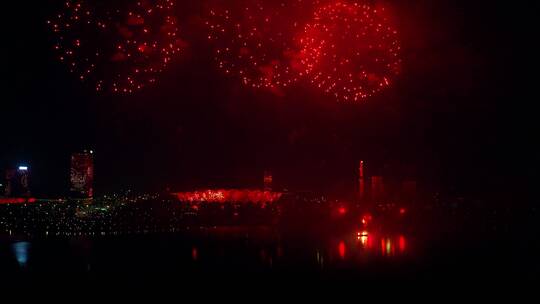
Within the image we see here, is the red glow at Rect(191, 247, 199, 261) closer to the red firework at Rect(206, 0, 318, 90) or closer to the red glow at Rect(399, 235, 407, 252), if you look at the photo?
the red glow at Rect(399, 235, 407, 252)

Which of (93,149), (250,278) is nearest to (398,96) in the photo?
(93,149)

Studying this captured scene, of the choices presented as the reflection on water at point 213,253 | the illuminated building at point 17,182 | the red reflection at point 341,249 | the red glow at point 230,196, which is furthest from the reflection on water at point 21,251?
the illuminated building at point 17,182

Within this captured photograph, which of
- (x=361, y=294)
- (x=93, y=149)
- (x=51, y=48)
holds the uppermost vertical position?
(x=51, y=48)

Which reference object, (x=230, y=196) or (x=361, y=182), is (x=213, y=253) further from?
(x=361, y=182)

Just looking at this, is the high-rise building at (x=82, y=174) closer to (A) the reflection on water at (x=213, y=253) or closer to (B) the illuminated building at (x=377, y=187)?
(A) the reflection on water at (x=213, y=253)

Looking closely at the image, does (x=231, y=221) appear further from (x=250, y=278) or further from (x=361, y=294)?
(x=361, y=294)
